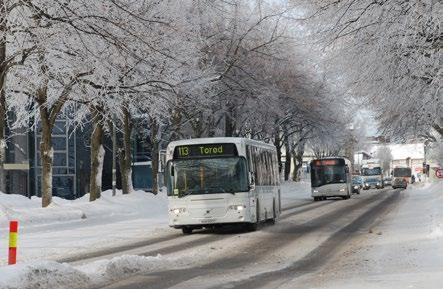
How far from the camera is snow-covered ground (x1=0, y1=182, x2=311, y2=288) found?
11.1 metres

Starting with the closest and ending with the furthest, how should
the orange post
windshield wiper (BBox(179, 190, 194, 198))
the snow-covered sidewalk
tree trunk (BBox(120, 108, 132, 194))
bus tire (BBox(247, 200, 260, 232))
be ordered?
the orange post < the snow-covered sidewalk < windshield wiper (BBox(179, 190, 194, 198)) < bus tire (BBox(247, 200, 260, 232)) < tree trunk (BBox(120, 108, 132, 194))

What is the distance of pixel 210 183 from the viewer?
70.4ft

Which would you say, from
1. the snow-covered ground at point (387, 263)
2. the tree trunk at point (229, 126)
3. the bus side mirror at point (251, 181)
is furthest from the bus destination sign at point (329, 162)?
the snow-covered ground at point (387, 263)

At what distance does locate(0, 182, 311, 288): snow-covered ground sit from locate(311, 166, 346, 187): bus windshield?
16823 mm

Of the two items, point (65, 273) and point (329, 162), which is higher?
point (329, 162)

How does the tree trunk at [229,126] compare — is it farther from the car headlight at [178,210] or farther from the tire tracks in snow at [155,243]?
the car headlight at [178,210]

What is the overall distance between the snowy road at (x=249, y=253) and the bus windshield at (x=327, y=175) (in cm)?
2616

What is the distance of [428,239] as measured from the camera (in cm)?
1697

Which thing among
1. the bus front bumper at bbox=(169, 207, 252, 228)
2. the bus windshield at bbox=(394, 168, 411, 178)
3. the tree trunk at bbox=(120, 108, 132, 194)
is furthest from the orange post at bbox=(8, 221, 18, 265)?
the bus windshield at bbox=(394, 168, 411, 178)

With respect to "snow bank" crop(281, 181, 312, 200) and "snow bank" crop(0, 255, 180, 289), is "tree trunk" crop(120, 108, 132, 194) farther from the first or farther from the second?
"snow bank" crop(281, 181, 312, 200)

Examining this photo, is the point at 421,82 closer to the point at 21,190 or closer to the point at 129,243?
the point at 129,243

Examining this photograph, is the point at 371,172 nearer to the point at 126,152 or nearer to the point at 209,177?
the point at 126,152

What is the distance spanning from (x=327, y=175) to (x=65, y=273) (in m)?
42.1

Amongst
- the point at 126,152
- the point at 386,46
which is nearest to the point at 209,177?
the point at 386,46
